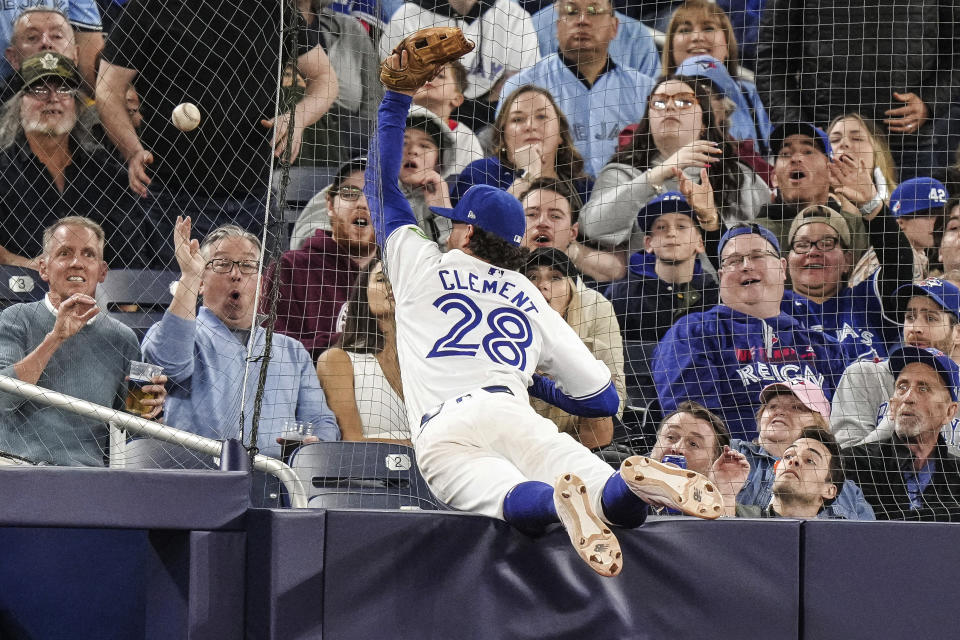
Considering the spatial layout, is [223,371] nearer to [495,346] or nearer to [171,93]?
[171,93]

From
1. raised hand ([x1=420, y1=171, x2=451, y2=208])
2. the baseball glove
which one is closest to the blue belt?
the baseball glove

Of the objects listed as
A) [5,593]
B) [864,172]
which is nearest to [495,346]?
[5,593]

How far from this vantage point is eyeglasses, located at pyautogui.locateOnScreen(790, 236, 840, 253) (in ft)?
18.1

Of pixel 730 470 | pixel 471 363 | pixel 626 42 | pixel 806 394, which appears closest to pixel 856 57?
pixel 626 42

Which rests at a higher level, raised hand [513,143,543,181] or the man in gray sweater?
raised hand [513,143,543,181]

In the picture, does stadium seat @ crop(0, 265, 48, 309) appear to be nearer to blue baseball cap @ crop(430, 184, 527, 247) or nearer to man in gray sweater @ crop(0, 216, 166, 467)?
man in gray sweater @ crop(0, 216, 166, 467)

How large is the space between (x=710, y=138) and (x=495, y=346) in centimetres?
291

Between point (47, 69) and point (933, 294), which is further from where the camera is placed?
point (933, 294)

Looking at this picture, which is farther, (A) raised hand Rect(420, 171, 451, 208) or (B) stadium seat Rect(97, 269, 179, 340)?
(A) raised hand Rect(420, 171, 451, 208)

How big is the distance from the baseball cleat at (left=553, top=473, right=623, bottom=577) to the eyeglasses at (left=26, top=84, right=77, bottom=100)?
384cm

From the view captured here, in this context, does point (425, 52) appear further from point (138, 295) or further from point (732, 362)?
point (732, 362)

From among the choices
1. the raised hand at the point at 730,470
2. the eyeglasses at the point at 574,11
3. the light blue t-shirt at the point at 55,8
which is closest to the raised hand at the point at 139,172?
the light blue t-shirt at the point at 55,8

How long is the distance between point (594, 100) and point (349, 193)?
159 cm

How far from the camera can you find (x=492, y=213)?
3.56 m
